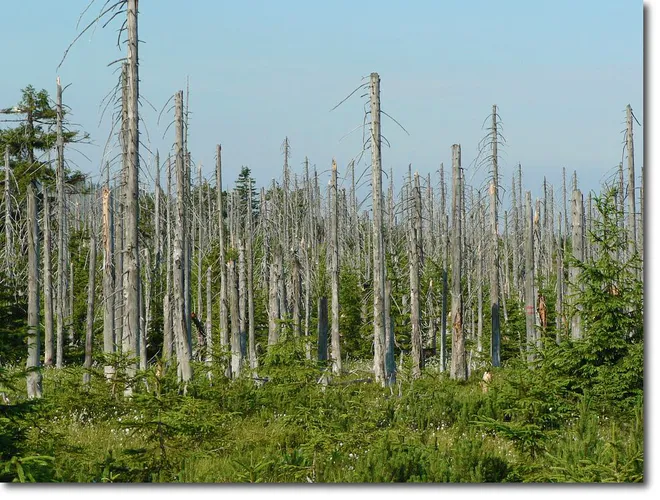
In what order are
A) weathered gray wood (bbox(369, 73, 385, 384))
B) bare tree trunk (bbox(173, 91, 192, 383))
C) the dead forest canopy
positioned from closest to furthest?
the dead forest canopy
bare tree trunk (bbox(173, 91, 192, 383))
weathered gray wood (bbox(369, 73, 385, 384))

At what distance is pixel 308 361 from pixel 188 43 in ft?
26.7

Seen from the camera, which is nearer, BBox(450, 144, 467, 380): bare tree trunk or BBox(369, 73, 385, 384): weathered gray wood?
BBox(369, 73, 385, 384): weathered gray wood

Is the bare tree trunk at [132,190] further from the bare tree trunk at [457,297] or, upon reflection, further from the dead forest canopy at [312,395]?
the bare tree trunk at [457,297]

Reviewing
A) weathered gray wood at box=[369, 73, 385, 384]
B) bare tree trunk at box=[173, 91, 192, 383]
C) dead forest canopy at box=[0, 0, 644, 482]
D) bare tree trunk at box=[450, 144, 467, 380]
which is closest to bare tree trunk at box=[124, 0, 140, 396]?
dead forest canopy at box=[0, 0, 644, 482]

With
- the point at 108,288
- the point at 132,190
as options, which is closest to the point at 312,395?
the point at 132,190

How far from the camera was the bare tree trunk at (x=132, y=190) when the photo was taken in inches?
411

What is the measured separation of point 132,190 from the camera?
11258mm

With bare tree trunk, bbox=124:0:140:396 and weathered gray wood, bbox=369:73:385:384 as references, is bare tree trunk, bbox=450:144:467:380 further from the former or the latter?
bare tree trunk, bbox=124:0:140:396

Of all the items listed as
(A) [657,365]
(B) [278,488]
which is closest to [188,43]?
(B) [278,488]

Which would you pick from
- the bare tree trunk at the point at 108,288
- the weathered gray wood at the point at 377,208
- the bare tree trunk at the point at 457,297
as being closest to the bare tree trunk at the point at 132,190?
the bare tree trunk at the point at 108,288

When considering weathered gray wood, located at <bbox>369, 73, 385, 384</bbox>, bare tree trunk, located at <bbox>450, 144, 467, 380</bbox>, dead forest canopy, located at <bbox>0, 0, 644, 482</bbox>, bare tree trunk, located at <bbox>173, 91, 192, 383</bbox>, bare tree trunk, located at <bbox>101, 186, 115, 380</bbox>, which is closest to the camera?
dead forest canopy, located at <bbox>0, 0, 644, 482</bbox>

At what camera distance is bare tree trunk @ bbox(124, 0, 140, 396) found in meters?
10.4

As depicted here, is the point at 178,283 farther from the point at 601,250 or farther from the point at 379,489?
the point at 379,489

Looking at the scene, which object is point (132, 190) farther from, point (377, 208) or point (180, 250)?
point (377, 208)
